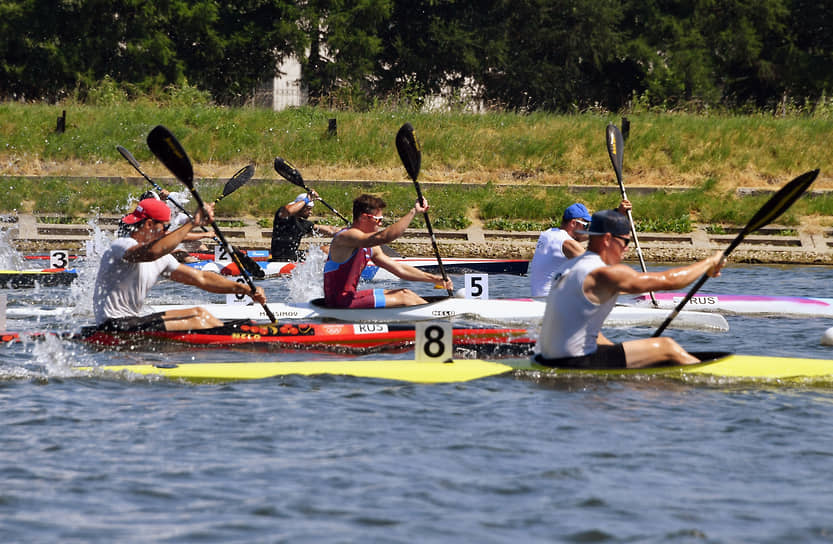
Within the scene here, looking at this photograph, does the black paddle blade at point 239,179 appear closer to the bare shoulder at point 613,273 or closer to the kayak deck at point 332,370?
the kayak deck at point 332,370

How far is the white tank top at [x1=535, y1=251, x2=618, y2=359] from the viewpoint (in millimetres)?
7785

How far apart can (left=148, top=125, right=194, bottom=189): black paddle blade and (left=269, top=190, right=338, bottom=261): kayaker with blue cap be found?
5.19 metres

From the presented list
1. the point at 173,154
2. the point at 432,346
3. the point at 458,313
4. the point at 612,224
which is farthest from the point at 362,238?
the point at 612,224

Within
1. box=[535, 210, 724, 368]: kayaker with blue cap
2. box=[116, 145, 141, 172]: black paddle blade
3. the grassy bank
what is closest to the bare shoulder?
box=[535, 210, 724, 368]: kayaker with blue cap

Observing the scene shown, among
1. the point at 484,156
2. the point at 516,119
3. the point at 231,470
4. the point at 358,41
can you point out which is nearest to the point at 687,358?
the point at 231,470

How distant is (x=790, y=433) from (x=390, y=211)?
47.2 ft

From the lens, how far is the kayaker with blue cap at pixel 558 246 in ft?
36.6

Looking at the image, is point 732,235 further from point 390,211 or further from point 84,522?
point 84,522

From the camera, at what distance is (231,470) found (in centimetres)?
630

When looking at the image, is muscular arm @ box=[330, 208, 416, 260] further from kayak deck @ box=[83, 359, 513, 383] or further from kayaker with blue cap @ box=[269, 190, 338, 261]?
kayaker with blue cap @ box=[269, 190, 338, 261]

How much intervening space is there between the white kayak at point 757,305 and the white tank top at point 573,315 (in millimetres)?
4941

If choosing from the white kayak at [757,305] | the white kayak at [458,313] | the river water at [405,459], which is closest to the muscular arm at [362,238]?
the white kayak at [458,313]

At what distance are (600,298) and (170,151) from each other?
4.28 metres

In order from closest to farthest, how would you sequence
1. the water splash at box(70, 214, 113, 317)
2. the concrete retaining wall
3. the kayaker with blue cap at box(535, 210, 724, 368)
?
the kayaker with blue cap at box(535, 210, 724, 368), the water splash at box(70, 214, 113, 317), the concrete retaining wall
